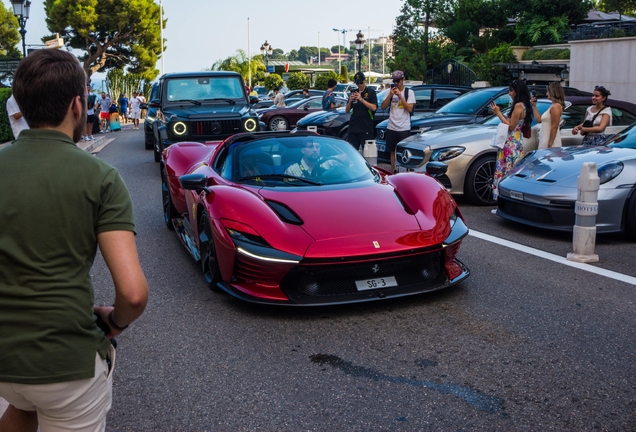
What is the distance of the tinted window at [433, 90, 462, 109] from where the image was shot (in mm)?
16062

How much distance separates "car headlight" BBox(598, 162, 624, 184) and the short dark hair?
6790 mm

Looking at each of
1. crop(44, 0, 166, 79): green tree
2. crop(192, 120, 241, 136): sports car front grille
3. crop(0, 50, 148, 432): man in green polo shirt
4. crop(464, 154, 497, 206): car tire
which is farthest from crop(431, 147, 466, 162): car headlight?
crop(44, 0, 166, 79): green tree

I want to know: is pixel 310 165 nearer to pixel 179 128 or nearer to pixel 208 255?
pixel 208 255

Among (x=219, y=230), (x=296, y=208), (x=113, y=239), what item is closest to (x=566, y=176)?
(x=296, y=208)

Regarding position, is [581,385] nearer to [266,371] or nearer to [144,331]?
[266,371]

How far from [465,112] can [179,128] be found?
5357mm

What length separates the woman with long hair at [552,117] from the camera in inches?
388

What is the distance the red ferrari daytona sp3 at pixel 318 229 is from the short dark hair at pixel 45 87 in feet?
10.0

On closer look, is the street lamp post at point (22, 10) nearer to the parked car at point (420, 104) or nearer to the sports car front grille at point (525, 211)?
the parked car at point (420, 104)

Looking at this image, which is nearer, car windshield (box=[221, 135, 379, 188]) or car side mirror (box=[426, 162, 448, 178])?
car windshield (box=[221, 135, 379, 188])

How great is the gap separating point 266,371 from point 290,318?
100 cm

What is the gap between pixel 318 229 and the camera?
532 cm

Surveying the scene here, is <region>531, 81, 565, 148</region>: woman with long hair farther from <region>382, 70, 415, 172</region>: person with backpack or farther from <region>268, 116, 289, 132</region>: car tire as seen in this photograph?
<region>268, 116, 289, 132</region>: car tire

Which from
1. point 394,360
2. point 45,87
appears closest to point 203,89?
point 394,360
